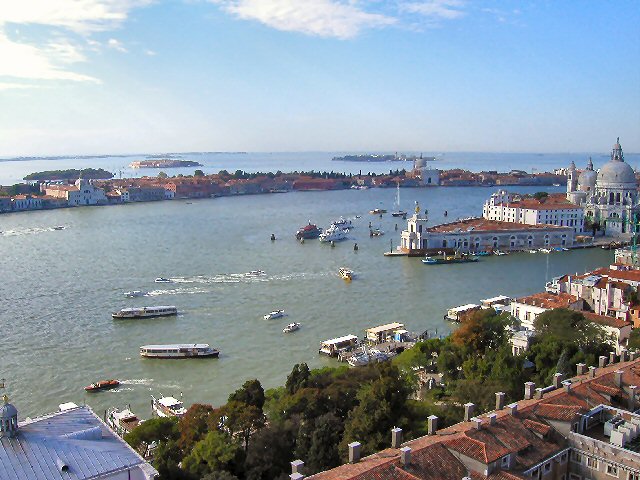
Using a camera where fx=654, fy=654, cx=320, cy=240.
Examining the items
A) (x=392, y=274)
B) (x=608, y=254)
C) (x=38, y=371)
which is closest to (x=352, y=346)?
(x=38, y=371)

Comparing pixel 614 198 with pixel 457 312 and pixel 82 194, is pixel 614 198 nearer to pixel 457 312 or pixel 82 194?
pixel 457 312

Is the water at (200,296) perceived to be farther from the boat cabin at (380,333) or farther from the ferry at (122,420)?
the boat cabin at (380,333)

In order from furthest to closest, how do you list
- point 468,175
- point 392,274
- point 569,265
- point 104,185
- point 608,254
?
point 468,175
point 104,185
point 608,254
point 569,265
point 392,274

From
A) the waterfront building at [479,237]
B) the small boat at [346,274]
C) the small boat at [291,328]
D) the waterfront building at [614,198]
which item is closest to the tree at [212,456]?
the small boat at [291,328]

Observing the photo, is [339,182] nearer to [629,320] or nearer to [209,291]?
[209,291]

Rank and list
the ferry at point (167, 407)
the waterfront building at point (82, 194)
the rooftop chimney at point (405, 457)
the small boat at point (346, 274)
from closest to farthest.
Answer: the rooftop chimney at point (405, 457) < the ferry at point (167, 407) < the small boat at point (346, 274) < the waterfront building at point (82, 194)

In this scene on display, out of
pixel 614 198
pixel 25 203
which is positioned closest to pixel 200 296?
pixel 614 198

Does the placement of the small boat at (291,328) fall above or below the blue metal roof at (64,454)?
below
